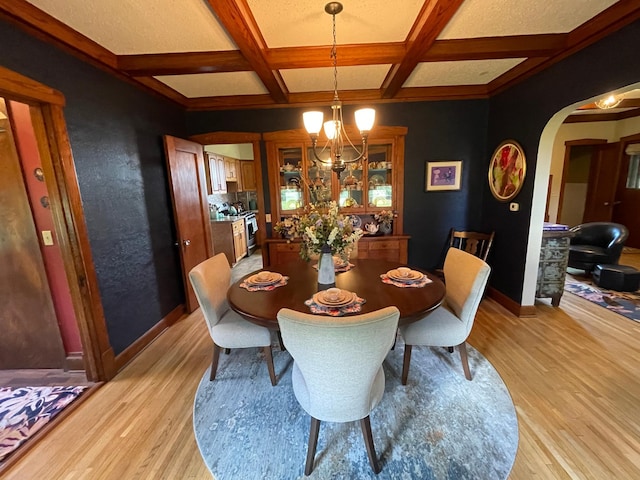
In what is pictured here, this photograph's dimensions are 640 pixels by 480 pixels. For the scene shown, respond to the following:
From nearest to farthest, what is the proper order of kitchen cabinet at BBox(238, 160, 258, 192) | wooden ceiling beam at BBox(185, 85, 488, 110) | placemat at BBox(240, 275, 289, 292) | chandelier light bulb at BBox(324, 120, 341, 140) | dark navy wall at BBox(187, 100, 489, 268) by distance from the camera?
placemat at BBox(240, 275, 289, 292) → chandelier light bulb at BBox(324, 120, 341, 140) → wooden ceiling beam at BBox(185, 85, 488, 110) → dark navy wall at BBox(187, 100, 489, 268) → kitchen cabinet at BBox(238, 160, 258, 192)

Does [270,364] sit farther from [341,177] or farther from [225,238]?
[225,238]

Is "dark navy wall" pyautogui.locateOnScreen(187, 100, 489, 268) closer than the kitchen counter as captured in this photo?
Yes

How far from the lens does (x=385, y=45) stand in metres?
2.24

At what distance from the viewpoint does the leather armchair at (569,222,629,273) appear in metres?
3.87

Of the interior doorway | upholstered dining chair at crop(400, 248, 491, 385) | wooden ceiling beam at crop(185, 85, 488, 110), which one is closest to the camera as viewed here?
upholstered dining chair at crop(400, 248, 491, 385)

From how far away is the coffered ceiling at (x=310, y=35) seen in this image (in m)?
1.71

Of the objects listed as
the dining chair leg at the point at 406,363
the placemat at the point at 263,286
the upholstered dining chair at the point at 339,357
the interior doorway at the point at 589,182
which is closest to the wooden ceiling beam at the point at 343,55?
the placemat at the point at 263,286

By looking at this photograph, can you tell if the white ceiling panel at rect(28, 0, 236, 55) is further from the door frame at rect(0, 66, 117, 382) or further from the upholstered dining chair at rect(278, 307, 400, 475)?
the upholstered dining chair at rect(278, 307, 400, 475)

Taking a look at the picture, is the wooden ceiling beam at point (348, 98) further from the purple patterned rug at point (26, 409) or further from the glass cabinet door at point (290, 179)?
the purple patterned rug at point (26, 409)

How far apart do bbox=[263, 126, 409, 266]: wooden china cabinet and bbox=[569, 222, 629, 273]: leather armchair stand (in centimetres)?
253

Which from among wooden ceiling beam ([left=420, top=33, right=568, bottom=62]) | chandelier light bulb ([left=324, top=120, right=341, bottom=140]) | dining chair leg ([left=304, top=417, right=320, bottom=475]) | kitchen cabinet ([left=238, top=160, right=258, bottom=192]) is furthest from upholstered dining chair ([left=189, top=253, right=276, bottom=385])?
kitchen cabinet ([left=238, top=160, right=258, bottom=192])

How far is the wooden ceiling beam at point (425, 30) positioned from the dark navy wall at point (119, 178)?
8.03ft

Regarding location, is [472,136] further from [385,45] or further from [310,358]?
[310,358]

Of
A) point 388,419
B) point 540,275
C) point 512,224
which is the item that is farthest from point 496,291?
point 388,419
